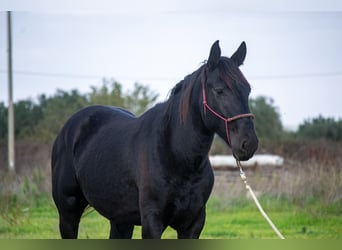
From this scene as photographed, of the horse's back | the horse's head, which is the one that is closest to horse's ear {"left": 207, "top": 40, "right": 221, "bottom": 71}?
the horse's head

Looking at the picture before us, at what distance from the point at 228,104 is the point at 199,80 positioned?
0.34 meters

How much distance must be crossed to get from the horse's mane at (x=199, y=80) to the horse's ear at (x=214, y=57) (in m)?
0.03

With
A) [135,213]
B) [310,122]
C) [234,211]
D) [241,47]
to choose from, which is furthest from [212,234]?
[241,47]

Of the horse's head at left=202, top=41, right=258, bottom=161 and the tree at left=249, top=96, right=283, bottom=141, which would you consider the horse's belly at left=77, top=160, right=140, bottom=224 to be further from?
the tree at left=249, top=96, right=283, bottom=141

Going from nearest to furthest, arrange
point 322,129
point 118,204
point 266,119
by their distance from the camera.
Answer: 1. point 118,204
2. point 322,129
3. point 266,119

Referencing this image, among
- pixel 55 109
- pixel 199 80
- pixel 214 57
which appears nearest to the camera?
A: pixel 214 57

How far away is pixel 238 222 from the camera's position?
7352 mm

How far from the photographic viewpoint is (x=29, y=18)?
595 centimetres

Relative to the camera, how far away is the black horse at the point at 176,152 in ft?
10.8

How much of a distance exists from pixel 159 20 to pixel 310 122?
312 cm

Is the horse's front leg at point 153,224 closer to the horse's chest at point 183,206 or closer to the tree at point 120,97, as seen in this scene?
the horse's chest at point 183,206

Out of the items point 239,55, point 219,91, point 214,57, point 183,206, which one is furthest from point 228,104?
point 183,206

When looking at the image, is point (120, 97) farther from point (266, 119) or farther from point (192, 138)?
point (192, 138)

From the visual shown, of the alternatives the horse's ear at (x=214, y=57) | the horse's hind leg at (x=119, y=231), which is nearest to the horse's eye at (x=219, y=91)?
the horse's ear at (x=214, y=57)
